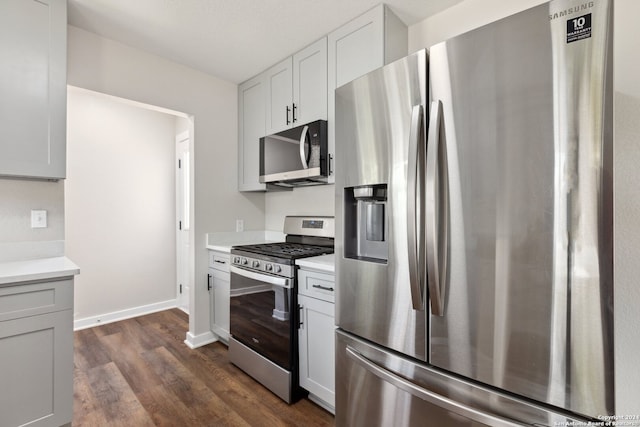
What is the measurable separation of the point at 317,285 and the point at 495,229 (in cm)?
111

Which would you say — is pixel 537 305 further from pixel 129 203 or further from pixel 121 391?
pixel 129 203

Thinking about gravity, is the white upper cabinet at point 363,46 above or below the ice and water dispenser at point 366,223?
above

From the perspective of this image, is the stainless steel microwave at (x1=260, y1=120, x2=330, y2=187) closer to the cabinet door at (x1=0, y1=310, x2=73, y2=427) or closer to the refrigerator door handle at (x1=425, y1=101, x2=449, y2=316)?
the refrigerator door handle at (x1=425, y1=101, x2=449, y2=316)

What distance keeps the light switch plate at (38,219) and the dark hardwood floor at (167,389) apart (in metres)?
1.15

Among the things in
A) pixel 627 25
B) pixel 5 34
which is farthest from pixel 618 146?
pixel 5 34

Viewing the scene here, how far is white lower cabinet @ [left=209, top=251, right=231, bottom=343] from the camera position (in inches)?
103

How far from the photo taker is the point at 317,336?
6.00 feet

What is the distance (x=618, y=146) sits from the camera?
129cm

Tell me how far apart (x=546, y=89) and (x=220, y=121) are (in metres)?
2.72

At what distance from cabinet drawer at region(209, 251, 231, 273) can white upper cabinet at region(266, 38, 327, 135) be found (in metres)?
1.18

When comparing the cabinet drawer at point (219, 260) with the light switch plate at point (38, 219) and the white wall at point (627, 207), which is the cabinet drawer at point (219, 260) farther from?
the white wall at point (627, 207)

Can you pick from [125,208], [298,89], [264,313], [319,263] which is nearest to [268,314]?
[264,313]

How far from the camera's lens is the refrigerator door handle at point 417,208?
1.11 m

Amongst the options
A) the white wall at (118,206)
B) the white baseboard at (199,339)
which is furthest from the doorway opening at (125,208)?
the white baseboard at (199,339)
